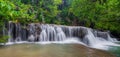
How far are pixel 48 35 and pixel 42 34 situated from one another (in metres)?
0.64

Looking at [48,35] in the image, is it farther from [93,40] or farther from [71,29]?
[93,40]

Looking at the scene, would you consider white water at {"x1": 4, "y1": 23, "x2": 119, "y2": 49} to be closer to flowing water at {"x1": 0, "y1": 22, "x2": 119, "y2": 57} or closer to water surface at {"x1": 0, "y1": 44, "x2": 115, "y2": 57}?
flowing water at {"x1": 0, "y1": 22, "x2": 119, "y2": 57}

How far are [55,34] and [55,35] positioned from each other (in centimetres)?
10

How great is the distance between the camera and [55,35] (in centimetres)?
1722

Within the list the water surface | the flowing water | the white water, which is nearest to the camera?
the water surface

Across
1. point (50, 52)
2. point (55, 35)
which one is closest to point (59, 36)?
point (55, 35)

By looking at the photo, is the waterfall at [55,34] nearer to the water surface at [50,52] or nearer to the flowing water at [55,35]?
the flowing water at [55,35]

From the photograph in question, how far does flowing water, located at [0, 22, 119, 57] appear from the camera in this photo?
15617 millimetres

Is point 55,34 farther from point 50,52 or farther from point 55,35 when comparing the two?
point 50,52

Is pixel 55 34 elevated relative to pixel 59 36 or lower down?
elevated

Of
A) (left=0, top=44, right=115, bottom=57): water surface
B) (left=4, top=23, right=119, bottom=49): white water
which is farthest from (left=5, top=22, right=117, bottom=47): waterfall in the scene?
(left=0, top=44, right=115, bottom=57): water surface

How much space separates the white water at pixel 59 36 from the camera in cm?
1573

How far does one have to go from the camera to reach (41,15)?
2527cm

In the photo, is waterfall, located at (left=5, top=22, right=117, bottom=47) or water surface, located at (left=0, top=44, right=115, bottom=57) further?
waterfall, located at (left=5, top=22, right=117, bottom=47)
